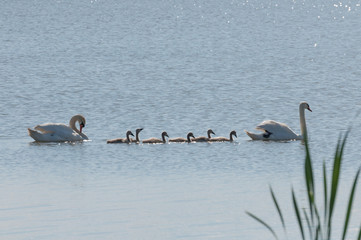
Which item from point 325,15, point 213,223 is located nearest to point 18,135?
point 213,223

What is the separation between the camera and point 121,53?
4503cm

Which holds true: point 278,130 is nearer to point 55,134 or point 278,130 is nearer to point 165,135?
point 165,135

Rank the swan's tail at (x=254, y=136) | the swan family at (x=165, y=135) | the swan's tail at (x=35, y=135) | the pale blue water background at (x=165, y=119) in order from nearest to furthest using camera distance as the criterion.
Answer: the pale blue water background at (x=165, y=119) < the swan family at (x=165, y=135) < the swan's tail at (x=254, y=136) < the swan's tail at (x=35, y=135)

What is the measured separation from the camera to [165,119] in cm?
2414

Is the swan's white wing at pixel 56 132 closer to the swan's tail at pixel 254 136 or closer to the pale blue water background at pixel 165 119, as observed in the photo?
the pale blue water background at pixel 165 119

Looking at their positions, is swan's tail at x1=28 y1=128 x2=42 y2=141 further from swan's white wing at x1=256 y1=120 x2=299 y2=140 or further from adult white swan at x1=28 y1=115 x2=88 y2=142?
swan's white wing at x1=256 y1=120 x2=299 y2=140

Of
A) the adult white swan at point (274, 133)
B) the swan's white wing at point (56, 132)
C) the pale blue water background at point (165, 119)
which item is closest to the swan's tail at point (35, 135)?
the swan's white wing at point (56, 132)

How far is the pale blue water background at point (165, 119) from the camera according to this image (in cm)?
1220

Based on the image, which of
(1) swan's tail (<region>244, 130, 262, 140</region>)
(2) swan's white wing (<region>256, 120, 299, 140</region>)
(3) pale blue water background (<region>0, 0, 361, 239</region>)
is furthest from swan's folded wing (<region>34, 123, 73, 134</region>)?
(2) swan's white wing (<region>256, 120, 299, 140</region>)

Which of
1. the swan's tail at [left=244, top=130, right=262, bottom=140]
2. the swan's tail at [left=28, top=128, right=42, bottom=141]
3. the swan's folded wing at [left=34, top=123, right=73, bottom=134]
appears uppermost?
the swan's folded wing at [left=34, top=123, right=73, bottom=134]

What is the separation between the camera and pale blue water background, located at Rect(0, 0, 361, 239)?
40.0ft

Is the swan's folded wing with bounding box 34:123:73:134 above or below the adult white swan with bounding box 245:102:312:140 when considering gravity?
above

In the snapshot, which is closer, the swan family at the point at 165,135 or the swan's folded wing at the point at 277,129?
the swan family at the point at 165,135

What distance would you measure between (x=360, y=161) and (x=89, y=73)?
20.6 metres
